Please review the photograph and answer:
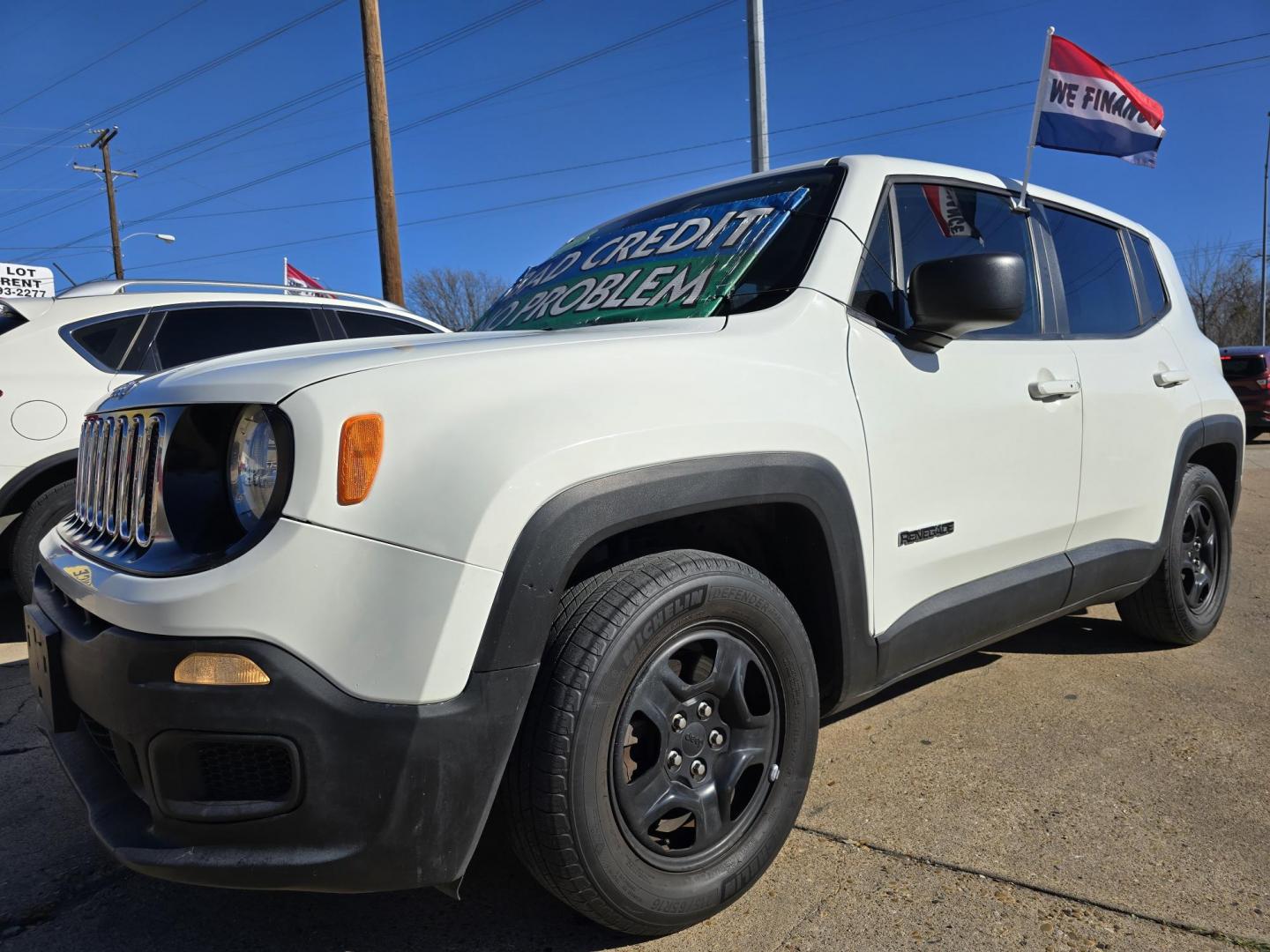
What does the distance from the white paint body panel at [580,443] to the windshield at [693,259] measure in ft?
0.34

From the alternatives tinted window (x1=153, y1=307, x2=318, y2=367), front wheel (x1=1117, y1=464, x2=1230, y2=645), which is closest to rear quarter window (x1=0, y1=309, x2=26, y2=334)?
tinted window (x1=153, y1=307, x2=318, y2=367)

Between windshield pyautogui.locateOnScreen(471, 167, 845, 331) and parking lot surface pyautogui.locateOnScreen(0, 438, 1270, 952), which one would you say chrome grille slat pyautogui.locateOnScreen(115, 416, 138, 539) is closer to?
parking lot surface pyautogui.locateOnScreen(0, 438, 1270, 952)

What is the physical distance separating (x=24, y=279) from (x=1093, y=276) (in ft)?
109

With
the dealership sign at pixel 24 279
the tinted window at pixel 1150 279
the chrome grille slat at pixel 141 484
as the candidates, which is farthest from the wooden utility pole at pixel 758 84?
the dealership sign at pixel 24 279

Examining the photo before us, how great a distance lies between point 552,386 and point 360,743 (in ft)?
2.45

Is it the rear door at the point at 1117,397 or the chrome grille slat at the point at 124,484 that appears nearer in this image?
the chrome grille slat at the point at 124,484

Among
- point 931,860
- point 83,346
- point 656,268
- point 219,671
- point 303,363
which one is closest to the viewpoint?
point 219,671

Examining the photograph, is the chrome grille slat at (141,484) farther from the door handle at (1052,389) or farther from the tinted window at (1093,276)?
the tinted window at (1093,276)

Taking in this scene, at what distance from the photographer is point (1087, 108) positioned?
4129 millimetres

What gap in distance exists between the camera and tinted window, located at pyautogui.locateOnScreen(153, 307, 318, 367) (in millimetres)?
5094

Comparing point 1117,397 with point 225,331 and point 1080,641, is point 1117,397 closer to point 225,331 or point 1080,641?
point 1080,641

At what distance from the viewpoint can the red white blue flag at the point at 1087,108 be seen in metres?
4.00

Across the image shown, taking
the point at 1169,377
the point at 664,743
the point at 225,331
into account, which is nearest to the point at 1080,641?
the point at 1169,377

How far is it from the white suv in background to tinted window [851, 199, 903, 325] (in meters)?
3.09
